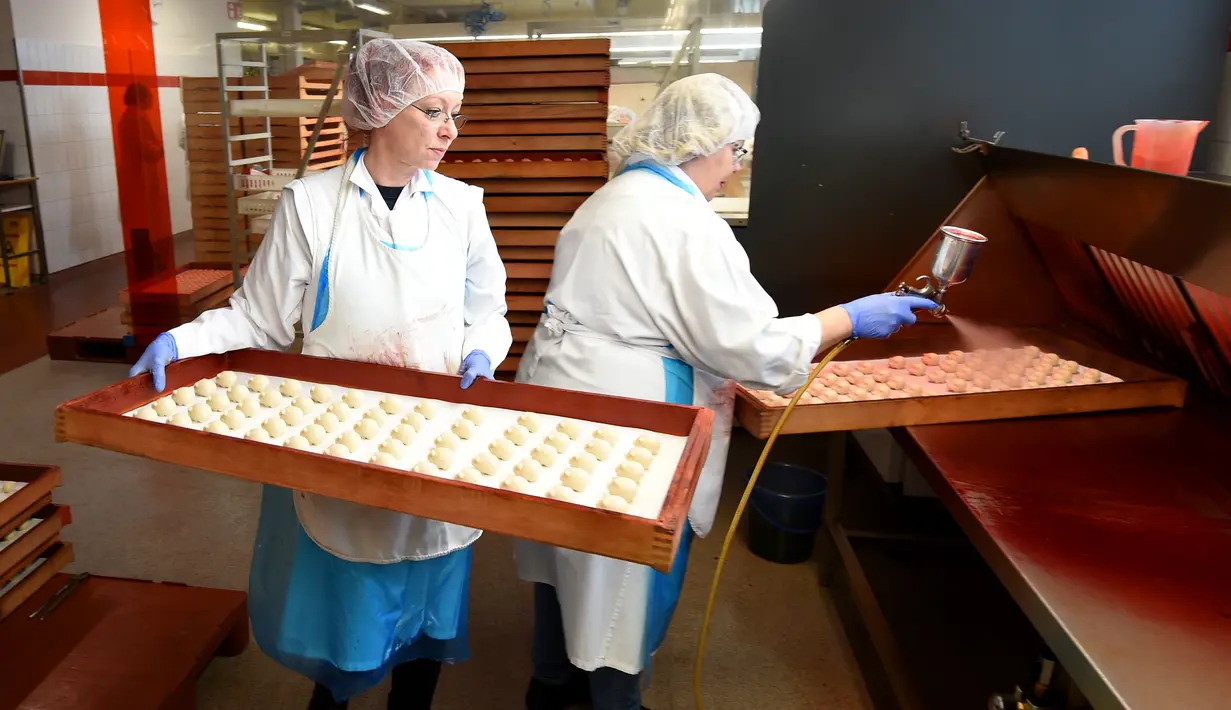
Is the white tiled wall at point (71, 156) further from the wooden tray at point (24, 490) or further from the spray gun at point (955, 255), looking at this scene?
the spray gun at point (955, 255)

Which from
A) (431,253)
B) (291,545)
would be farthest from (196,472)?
(431,253)

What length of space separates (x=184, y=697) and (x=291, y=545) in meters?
0.67

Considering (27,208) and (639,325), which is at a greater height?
(639,325)

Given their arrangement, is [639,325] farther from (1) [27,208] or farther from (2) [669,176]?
(1) [27,208]

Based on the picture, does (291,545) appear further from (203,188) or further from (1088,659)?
(203,188)

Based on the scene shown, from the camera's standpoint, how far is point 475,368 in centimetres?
158

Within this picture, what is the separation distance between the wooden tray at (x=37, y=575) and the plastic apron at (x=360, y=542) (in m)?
0.83

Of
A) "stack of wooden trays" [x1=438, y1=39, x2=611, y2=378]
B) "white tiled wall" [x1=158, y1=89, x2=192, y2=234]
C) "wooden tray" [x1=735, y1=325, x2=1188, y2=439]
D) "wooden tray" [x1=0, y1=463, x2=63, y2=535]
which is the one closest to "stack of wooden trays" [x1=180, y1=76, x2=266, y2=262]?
"white tiled wall" [x1=158, y1=89, x2=192, y2=234]

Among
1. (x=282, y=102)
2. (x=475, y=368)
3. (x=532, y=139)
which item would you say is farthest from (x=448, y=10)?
(x=475, y=368)

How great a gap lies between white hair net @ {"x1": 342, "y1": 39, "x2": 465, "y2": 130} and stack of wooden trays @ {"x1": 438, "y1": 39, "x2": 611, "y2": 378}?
194cm

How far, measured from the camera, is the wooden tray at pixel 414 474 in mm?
1087

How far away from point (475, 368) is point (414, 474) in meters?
0.44

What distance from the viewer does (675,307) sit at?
5.55 feet

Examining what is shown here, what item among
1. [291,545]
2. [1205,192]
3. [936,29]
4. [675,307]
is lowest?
[291,545]
